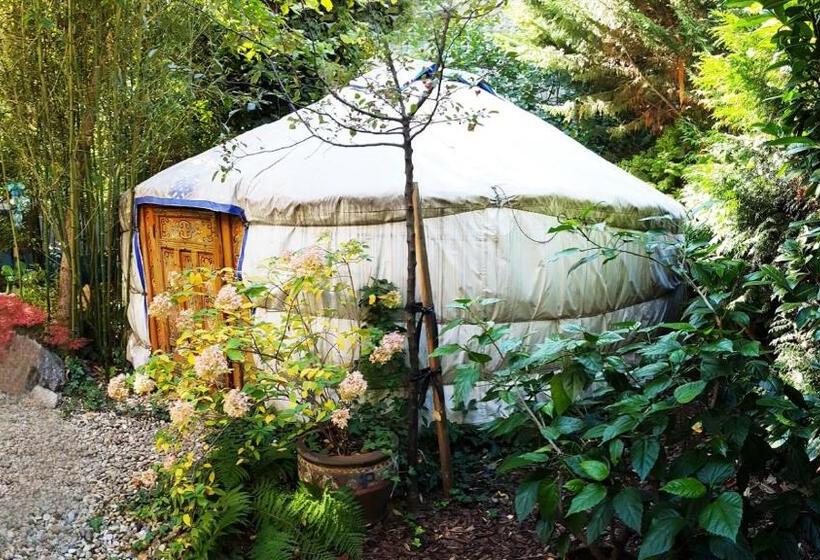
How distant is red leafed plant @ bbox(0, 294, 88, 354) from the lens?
397 cm

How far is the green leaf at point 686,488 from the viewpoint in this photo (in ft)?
3.91

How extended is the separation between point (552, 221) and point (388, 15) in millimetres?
1402

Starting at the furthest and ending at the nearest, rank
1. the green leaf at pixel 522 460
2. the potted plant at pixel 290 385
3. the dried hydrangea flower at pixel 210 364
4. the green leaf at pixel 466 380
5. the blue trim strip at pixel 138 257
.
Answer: the blue trim strip at pixel 138 257
the potted plant at pixel 290 385
the dried hydrangea flower at pixel 210 364
the green leaf at pixel 466 380
the green leaf at pixel 522 460

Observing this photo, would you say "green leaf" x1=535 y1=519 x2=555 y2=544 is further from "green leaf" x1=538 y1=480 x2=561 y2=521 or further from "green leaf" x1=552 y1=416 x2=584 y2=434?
"green leaf" x1=552 y1=416 x2=584 y2=434

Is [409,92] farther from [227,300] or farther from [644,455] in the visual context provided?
[644,455]

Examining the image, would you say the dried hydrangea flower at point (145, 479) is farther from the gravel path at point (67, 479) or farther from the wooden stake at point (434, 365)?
the wooden stake at point (434, 365)

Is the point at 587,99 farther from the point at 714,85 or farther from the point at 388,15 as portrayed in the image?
the point at 388,15

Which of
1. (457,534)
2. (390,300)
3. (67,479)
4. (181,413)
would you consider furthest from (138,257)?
(457,534)

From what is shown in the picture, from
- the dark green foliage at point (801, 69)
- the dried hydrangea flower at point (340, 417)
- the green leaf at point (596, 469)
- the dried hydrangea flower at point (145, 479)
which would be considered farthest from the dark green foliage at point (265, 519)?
the dark green foliage at point (801, 69)

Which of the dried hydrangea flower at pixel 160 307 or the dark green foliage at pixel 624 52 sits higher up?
the dark green foliage at pixel 624 52

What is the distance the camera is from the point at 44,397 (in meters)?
3.79

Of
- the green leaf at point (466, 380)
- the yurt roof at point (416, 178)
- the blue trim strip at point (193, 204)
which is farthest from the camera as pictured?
the blue trim strip at point (193, 204)

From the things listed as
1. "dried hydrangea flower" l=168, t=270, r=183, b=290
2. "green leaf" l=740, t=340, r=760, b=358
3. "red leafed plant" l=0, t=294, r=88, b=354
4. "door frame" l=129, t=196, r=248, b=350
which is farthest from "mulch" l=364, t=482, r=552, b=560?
"red leafed plant" l=0, t=294, r=88, b=354

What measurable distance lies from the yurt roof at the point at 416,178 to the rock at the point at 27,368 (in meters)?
1.13
